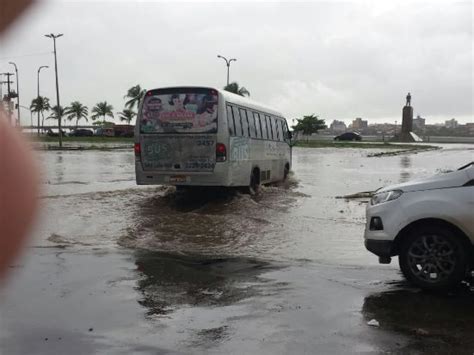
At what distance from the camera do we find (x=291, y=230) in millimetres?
9984

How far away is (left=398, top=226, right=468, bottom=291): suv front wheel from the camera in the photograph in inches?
231

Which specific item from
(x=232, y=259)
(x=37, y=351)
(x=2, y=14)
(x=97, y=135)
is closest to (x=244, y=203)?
(x=232, y=259)

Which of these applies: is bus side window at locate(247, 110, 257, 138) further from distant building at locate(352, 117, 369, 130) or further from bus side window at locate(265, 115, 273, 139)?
distant building at locate(352, 117, 369, 130)

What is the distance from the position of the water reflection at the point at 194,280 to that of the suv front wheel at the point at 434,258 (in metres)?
1.65

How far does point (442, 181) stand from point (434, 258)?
2.85 feet

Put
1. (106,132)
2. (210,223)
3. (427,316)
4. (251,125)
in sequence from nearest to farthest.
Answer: (427,316) < (210,223) < (251,125) < (106,132)

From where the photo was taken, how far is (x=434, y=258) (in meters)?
6.00

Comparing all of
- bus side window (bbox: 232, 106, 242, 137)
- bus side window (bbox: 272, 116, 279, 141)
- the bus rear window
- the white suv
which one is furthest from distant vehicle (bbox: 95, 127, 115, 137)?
the white suv

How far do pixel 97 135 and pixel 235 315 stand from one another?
79584 millimetres

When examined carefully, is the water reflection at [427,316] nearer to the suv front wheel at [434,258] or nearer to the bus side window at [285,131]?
the suv front wheel at [434,258]

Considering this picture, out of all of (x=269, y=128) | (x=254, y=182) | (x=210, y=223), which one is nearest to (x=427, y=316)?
(x=210, y=223)

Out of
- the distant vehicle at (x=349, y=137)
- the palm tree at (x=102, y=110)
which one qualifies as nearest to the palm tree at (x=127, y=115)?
the palm tree at (x=102, y=110)

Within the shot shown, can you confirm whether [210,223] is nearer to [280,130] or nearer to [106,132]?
[280,130]

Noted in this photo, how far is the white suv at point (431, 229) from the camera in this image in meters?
5.88
